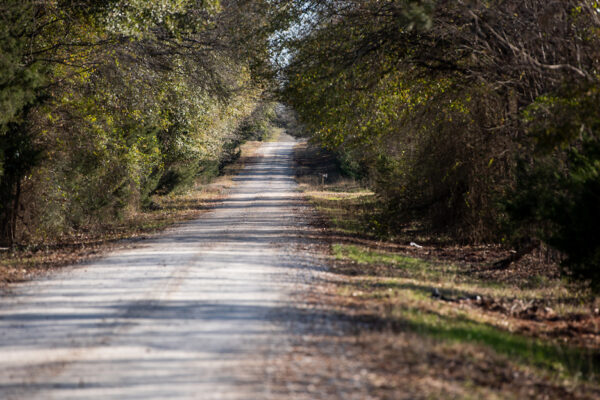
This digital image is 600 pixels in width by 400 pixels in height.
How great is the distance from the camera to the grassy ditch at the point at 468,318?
260 inches

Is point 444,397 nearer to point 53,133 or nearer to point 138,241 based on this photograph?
point 138,241

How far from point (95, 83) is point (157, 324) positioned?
39.5 feet

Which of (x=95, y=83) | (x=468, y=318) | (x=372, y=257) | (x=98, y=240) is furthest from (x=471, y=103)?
(x=98, y=240)

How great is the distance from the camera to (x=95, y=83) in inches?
712

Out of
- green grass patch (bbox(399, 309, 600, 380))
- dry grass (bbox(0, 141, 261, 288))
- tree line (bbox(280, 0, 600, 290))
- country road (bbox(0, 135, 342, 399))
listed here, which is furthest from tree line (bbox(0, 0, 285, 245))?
green grass patch (bbox(399, 309, 600, 380))

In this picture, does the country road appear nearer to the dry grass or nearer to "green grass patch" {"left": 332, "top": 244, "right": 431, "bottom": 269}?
the dry grass

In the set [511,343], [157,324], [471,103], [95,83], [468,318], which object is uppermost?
[95,83]

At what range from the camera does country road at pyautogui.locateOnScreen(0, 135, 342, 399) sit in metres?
5.75

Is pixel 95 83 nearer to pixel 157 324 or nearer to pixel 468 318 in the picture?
pixel 157 324

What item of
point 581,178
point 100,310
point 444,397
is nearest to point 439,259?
point 581,178

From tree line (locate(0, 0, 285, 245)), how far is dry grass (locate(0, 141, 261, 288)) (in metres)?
1.14

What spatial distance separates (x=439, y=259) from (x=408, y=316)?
8.72m

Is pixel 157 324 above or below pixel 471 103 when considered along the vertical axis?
below

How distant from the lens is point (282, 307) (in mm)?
8969
